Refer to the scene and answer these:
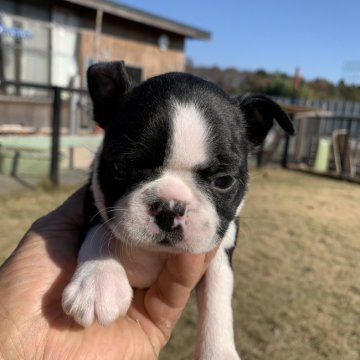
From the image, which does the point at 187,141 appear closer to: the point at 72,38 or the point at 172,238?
the point at 172,238

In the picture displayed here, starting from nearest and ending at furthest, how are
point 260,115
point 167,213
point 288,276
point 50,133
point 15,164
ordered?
point 167,213, point 260,115, point 288,276, point 15,164, point 50,133

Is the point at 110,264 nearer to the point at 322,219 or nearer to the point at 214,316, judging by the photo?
the point at 214,316

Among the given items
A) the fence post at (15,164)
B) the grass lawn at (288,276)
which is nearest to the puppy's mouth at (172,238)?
the grass lawn at (288,276)

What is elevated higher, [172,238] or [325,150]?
[172,238]

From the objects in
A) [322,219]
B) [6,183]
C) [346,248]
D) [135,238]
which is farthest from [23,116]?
[135,238]

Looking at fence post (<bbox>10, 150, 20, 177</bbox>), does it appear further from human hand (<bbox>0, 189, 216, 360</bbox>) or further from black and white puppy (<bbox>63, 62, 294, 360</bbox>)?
black and white puppy (<bbox>63, 62, 294, 360</bbox>)

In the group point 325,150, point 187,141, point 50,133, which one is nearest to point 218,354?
point 187,141

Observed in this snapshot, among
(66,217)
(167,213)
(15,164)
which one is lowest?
(15,164)
